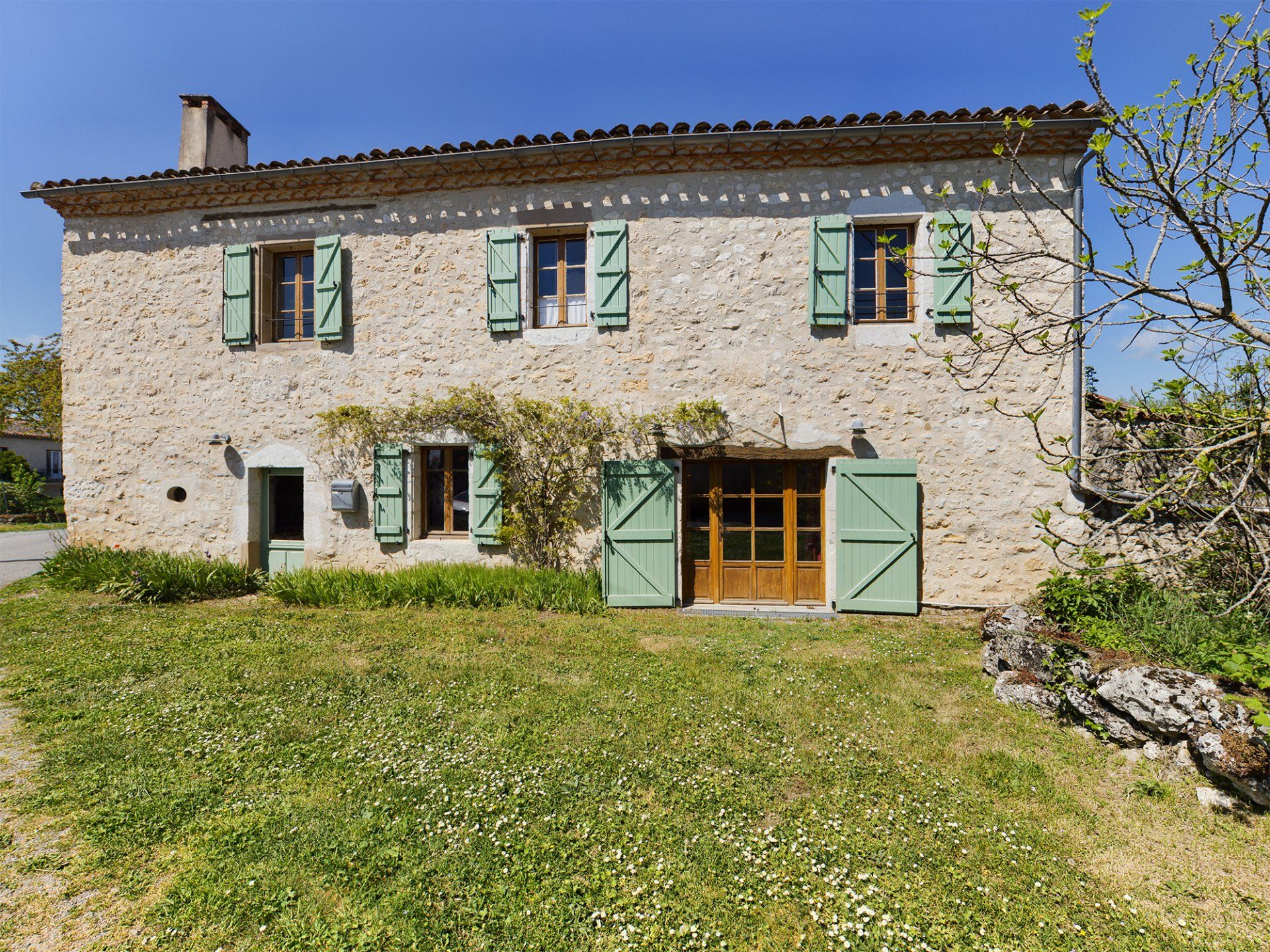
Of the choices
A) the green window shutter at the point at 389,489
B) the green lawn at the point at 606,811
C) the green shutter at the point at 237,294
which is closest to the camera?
the green lawn at the point at 606,811

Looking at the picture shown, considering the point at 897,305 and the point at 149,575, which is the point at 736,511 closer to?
the point at 897,305

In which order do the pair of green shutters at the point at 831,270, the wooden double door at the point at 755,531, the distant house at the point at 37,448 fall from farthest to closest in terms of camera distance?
the distant house at the point at 37,448 < the wooden double door at the point at 755,531 < the pair of green shutters at the point at 831,270

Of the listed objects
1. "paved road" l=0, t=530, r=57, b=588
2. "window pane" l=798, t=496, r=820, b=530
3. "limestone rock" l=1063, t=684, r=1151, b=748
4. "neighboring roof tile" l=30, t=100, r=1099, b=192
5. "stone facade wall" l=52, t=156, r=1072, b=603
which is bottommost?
"paved road" l=0, t=530, r=57, b=588

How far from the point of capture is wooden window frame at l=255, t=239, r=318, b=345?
7629 mm

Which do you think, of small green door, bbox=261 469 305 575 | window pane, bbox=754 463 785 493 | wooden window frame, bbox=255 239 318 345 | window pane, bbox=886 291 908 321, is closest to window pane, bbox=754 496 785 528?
window pane, bbox=754 463 785 493

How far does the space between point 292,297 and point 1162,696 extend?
34.5 ft

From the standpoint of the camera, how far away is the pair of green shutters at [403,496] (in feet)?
23.0

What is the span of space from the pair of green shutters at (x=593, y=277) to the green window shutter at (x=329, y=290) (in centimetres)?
213

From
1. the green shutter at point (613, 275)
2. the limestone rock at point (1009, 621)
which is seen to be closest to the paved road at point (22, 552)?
the green shutter at point (613, 275)

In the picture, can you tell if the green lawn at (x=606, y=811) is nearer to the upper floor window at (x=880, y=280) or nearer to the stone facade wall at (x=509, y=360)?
the stone facade wall at (x=509, y=360)

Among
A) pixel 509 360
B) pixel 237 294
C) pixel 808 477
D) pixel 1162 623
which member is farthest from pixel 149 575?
pixel 1162 623

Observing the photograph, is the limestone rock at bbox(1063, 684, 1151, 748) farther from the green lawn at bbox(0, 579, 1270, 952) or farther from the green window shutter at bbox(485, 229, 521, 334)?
the green window shutter at bbox(485, 229, 521, 334)

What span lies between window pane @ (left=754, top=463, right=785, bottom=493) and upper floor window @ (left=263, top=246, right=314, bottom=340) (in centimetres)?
684

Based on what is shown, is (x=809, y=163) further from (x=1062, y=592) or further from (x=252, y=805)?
(x=252, y=805)
